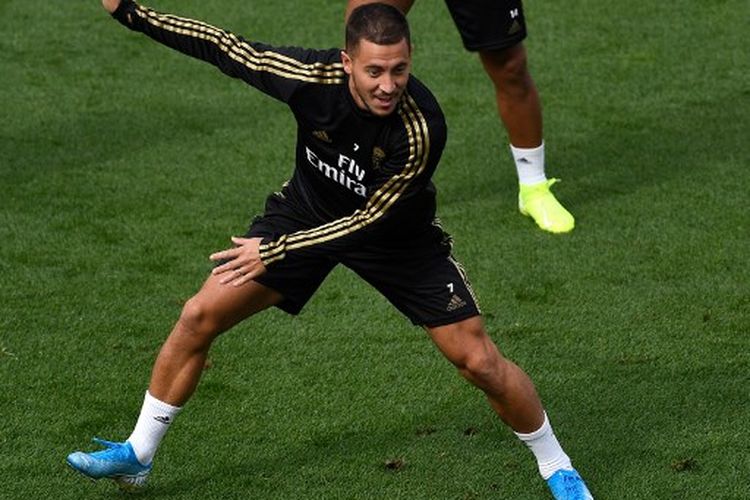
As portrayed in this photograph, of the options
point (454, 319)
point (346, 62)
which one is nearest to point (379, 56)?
point (346, 62)

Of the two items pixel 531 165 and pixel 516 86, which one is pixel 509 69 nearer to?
pixel 516 86

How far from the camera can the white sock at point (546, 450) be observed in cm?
557

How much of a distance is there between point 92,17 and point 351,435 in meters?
5.84

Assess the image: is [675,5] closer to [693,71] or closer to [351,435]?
[693,71]

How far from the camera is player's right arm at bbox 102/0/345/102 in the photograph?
5414 millimetres

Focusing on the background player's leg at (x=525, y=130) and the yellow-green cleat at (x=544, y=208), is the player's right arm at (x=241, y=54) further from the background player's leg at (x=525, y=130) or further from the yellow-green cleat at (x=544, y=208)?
the yellow-green cleat at (x=544, y=208)

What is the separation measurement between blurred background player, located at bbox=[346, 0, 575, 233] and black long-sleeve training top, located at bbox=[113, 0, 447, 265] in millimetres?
2269

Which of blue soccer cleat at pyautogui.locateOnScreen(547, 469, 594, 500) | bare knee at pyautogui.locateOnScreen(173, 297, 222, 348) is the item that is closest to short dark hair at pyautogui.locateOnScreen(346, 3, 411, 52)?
bare knee at pyautogui.locateOnScreen(173, 297, 222, 348)

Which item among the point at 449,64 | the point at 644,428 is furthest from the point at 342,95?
the point at 449,64

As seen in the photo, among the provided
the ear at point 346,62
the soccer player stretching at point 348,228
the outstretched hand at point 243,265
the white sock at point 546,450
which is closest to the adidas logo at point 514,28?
the soccer player stretching at point 348,228

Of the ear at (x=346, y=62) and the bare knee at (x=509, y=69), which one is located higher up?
the ear at (x=346, y=62)

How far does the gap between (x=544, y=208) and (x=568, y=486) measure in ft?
9.06

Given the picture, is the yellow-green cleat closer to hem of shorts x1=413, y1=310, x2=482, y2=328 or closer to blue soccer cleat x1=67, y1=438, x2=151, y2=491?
hem of shorts x1=413, y1=310, x2=482, y2=328

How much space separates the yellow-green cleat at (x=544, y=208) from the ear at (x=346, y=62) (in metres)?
2.95
